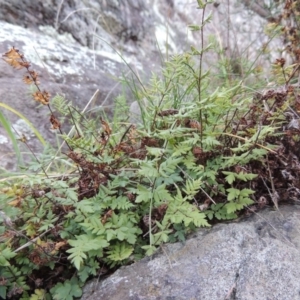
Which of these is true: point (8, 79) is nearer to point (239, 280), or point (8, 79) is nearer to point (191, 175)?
point (191, 175)

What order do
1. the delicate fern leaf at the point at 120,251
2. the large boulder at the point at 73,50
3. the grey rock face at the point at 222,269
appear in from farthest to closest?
the large boulder at the point at 73,50 → the delicate fern leaf at the point at 120,251 → the grey rock face at the point at 222,269

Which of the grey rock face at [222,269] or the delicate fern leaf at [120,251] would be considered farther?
the delicate fern leaf at [120,251]

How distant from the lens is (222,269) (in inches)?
46.0

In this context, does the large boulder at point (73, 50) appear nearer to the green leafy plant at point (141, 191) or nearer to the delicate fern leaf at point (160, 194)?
the green leafy plant at point (141, 191)

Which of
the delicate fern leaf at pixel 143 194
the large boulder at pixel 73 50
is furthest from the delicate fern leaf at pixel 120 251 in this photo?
the large boulder at pixel 73 50

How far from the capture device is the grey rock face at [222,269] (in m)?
1.11

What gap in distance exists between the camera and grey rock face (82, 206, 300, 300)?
3.66ft

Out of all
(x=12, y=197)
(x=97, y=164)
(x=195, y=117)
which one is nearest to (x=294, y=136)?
(x=195, y=117)

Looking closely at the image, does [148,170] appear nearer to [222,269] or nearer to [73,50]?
[222,269]

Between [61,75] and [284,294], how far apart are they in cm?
207

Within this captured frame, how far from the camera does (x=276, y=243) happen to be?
4.05ft

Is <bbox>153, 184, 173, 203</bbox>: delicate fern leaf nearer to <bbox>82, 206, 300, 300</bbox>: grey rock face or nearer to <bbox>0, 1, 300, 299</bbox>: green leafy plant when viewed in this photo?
<bbox>0, 1, 300, 299</bbox>: green leafy plant

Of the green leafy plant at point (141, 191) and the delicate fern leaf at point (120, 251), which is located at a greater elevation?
the green leafy plant at point (141, 191)

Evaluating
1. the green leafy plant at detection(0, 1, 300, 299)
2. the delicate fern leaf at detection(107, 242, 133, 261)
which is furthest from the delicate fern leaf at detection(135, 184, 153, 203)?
the delicate fern leaf at detection(107, 242, 133, 261)
